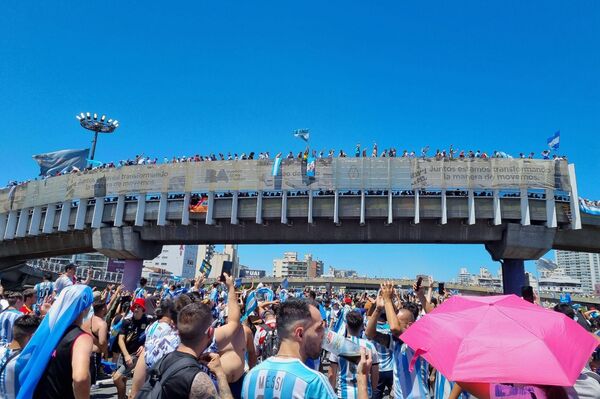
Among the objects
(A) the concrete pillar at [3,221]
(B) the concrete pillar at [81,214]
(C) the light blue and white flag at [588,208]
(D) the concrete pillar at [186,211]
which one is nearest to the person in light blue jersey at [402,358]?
(D) the concrete pillar at [186,211]

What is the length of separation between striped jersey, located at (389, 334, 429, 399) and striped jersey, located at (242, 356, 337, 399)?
300cm

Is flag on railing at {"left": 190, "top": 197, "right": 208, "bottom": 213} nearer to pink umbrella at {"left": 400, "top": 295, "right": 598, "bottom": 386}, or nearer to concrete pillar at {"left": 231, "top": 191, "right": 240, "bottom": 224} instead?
concrete pillar at {"left": 231, "top": 191, "right": 240, "bottom": 224}

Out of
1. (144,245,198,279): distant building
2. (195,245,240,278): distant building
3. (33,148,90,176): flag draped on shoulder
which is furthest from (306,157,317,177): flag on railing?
(144,245,198,279): distant building

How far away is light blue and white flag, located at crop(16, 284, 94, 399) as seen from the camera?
2988 mm

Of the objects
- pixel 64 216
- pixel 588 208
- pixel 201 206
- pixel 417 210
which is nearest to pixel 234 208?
pixel 201 206

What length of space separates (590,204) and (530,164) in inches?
211

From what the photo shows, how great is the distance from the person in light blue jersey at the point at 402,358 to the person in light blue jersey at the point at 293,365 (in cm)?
250

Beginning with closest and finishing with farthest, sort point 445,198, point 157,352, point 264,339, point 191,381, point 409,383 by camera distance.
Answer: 1. point 191,381
2. point 157,352
3. point 409,383
4. point 264,339
5. point 445,198

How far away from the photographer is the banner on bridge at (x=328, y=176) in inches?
1172

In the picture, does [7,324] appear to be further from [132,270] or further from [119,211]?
[132,270]

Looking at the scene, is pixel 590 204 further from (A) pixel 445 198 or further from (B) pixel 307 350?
(B) pixel 307 350

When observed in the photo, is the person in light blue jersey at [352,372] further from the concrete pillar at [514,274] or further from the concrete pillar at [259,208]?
the concrete pillar at [514,274]

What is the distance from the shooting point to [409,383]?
16.5ft

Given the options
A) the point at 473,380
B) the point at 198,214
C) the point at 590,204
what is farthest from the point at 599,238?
the point at 473,380
